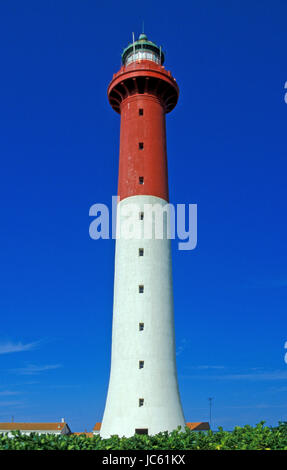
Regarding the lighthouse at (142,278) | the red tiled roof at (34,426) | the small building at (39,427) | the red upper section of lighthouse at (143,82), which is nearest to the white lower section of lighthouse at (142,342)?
the lighthouse at (142,278)

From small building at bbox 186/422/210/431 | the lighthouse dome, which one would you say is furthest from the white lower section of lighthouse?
small building at bbox 186/422/210/431

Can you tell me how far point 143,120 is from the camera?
3662 centimetres

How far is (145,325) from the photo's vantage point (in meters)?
31.2

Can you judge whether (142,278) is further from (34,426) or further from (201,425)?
(34,426)

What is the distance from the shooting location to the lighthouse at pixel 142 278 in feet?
98.4

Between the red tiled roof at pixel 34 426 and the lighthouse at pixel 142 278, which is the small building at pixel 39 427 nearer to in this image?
the red tiled roof at pixel 34 426

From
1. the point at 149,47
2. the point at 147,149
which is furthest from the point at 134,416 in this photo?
the point at 149,47

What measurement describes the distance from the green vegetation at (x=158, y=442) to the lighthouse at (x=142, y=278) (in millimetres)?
12382

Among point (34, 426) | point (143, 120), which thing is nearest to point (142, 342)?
point (143, 120)

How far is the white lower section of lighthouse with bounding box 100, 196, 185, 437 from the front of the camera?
29.7 metres

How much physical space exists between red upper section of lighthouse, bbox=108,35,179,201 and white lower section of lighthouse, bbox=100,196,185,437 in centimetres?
164

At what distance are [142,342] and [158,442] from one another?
14250 mm

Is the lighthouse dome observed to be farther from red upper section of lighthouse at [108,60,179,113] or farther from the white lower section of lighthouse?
the white lower section of lighthouse
